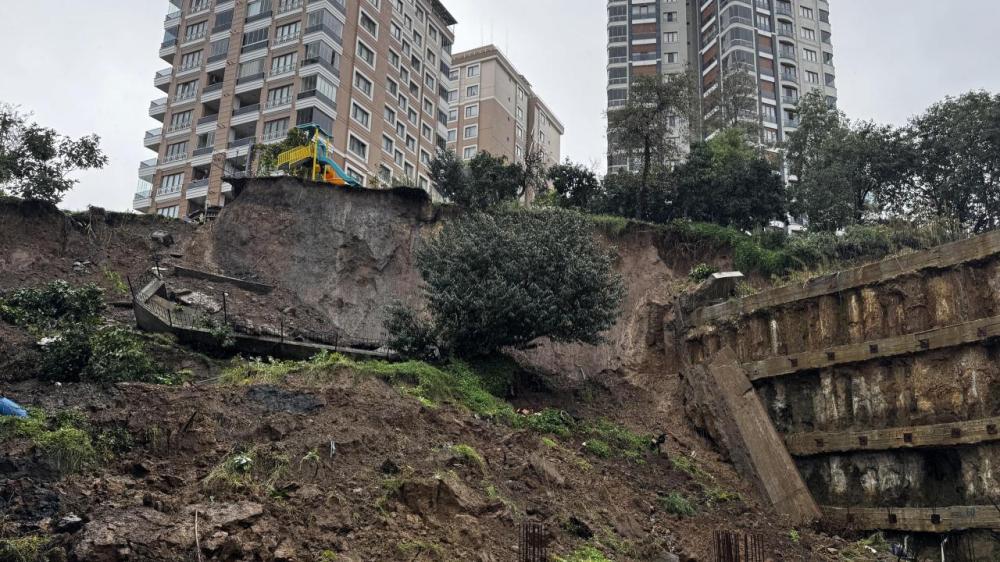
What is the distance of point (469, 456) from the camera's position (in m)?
16.0

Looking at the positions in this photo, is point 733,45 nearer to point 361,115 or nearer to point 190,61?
point 361,115

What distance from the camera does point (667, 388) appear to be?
25.3 metres

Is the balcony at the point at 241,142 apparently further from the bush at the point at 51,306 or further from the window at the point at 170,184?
the bush at the point at 51,306

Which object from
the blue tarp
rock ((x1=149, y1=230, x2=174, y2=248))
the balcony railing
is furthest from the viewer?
the balcony railing

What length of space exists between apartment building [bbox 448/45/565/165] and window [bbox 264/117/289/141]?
26.6 meters

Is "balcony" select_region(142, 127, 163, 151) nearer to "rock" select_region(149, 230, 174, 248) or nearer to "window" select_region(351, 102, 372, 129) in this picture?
"window" select_region(351, 102, 372, 129)

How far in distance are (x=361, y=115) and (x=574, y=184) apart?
65.8 feet

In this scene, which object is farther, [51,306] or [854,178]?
[854,178]

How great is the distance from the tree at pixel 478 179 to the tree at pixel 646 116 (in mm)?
5083

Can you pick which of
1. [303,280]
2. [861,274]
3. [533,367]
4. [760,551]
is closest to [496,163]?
[303,280]

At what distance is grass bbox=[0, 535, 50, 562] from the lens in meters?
10.0

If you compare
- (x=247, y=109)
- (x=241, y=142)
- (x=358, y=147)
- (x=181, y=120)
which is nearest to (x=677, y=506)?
(x=358, y=147)

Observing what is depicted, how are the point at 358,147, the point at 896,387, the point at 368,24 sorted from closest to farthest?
the point at 896,387
the point at 358,147
the point at 368,24

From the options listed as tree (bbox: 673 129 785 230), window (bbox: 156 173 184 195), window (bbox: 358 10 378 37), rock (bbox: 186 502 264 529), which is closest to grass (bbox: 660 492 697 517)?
rock (bbox: 186 502 264 529)
